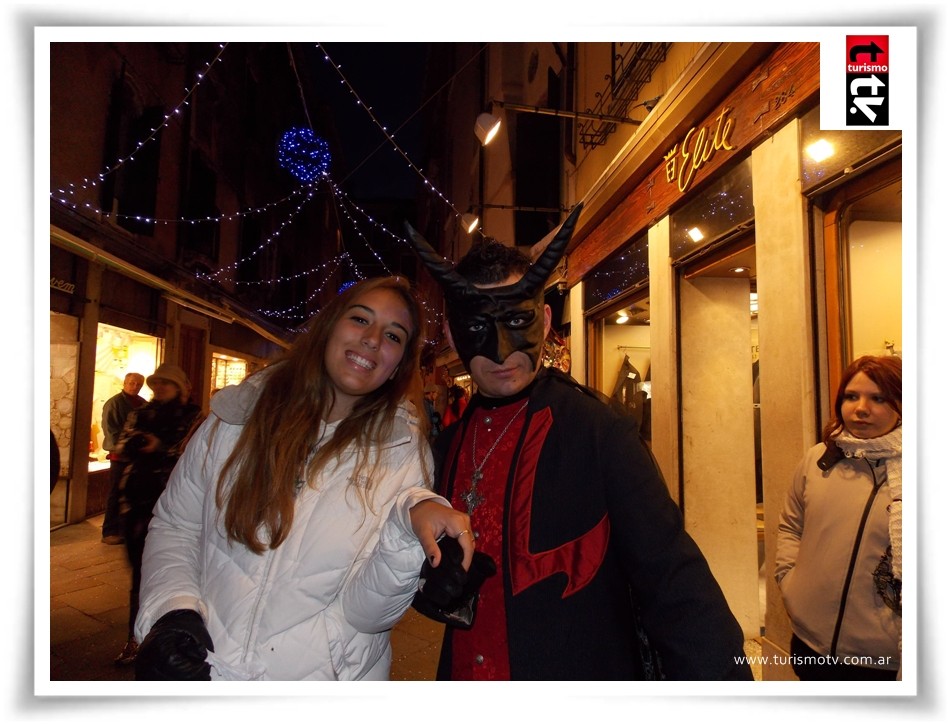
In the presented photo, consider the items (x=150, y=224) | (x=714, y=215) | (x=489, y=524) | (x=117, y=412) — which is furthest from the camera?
(x=150, y=224)

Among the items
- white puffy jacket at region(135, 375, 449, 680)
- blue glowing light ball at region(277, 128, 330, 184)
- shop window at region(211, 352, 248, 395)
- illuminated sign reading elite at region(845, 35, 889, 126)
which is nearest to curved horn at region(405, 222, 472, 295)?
white puffy jacket at region(135, 375, 449, 680)

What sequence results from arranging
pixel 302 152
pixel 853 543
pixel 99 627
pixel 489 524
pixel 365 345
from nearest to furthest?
pixel 489 524
pixel 365 345
pixel 853 543
pixel 99 627
pixel 302 152

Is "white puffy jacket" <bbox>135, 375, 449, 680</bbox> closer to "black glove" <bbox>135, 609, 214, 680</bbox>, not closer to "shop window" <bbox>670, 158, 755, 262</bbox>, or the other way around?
"black glove" <bbox>135, 609, 214, 680</bbox>

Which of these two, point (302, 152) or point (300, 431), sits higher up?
point (302, 152)

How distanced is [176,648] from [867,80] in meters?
2.51

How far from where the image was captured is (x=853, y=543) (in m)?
2.01

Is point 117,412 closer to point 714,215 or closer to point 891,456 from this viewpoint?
point 714,215

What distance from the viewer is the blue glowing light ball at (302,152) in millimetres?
10750

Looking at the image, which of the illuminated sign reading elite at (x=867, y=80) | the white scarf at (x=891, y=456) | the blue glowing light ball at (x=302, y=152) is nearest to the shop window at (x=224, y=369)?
the blue glowing light ball at (x=302, y=152)

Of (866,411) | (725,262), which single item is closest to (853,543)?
(866,411)

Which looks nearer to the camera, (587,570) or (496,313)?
(587,570)

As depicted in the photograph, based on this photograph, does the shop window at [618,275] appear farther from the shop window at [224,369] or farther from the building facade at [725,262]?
the shop window at [224,369]
